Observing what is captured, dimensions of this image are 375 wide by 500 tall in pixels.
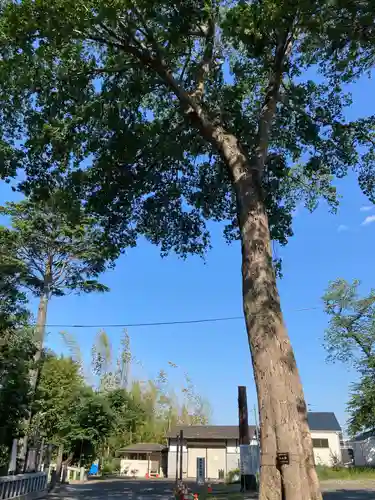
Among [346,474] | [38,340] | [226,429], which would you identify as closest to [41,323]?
[38,340]

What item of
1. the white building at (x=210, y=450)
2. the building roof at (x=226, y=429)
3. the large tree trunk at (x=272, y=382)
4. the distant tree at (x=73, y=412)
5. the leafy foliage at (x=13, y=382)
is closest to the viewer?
the large tree trunk at (x=272, y=382)

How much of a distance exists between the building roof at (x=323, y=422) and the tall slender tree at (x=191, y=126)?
35836 millimetres

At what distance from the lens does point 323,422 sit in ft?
139

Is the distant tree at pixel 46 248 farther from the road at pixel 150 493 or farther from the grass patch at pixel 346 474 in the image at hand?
the grass patch at pixel 346 474

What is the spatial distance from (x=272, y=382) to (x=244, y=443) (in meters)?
15.7

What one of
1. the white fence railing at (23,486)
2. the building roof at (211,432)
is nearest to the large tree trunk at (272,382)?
the white fence railing at (23,486)

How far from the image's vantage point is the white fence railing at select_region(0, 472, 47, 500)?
11.6 m

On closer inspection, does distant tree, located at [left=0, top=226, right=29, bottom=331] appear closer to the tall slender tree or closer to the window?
the tall slender tree

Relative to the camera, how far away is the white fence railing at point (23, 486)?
1162 cm

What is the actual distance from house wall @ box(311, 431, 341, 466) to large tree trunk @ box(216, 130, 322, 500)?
3813cm

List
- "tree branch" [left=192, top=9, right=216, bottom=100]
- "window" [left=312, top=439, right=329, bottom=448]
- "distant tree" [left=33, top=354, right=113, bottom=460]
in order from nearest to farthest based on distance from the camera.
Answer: "tree branch" [left=192, top=9, right=216, bottom=100]
"distant tree" [left=33, top=354, right=113, bottom=460]
"window" [left=312, top=439, right=329, bottom=448]

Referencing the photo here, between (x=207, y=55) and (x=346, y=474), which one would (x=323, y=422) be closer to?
(x=346, y=474)

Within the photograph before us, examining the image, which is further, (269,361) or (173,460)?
(173,460)

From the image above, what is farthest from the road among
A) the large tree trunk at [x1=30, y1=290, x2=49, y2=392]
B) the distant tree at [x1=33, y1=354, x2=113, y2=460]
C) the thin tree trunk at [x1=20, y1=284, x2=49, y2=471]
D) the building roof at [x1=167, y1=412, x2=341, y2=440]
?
the building roof at [x1=167, y1=412, x2=341, y2=440]
